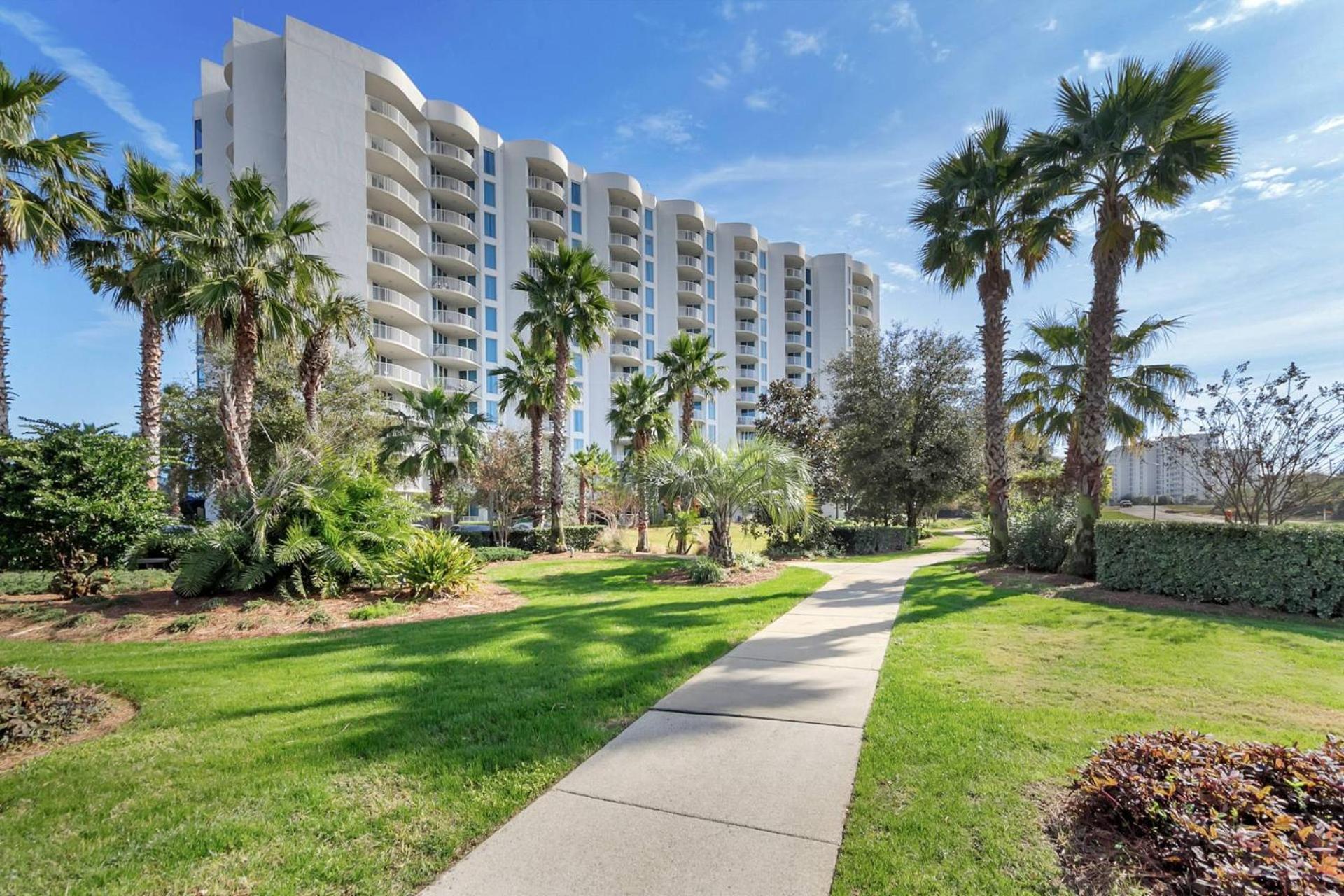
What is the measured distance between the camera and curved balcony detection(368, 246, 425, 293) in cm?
3288

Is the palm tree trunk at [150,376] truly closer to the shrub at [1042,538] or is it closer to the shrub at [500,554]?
the shrub at [500,554]

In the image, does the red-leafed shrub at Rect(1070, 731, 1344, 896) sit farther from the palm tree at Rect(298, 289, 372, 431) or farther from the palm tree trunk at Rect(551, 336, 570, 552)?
the palm tree at Rect(298, 289, 372, 431)

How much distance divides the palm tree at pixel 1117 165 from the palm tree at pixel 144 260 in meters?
19.4

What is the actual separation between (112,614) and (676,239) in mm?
47861

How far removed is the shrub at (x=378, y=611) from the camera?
9.12m

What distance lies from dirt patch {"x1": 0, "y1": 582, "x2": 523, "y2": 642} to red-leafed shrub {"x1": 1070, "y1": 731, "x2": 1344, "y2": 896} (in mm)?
8472

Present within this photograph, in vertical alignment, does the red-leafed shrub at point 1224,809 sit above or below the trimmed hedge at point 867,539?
above

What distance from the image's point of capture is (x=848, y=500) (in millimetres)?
25031

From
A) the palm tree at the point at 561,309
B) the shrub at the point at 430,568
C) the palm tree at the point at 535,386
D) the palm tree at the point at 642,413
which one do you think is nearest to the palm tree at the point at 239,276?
the shrub at the point at 430,568

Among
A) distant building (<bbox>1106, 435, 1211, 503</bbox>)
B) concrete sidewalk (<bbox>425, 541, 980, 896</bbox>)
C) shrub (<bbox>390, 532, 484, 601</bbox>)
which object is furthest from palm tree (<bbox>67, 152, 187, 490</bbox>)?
distant building (<bbox>1106, 435, 1211, 503</bbox>)

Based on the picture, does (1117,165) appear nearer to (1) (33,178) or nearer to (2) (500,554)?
(2) (500,554)

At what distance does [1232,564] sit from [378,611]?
13.9m

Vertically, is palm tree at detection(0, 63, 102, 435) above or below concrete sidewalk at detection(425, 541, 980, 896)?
above

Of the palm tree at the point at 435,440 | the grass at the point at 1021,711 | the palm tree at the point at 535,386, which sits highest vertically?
the palm tree at the point at 535,386
